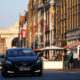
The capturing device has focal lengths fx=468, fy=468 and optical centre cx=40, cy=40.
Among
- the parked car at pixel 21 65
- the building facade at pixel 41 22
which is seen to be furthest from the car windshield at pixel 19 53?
the building facade at pixel 41 22

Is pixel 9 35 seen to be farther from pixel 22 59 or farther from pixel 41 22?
pixel 22 59

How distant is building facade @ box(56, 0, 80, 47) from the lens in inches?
2436

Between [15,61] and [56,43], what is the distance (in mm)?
51495

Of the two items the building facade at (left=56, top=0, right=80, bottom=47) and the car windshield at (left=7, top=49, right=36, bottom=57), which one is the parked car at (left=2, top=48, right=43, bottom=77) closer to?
the car windshield at (left=7, top=49, right=36, bottom=57)

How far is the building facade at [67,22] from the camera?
61.9 meters

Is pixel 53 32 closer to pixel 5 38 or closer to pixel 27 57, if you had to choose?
pixel 27 57

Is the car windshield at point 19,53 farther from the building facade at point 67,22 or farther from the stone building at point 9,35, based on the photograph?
the stone building at point 9,35

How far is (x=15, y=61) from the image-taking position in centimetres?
2391

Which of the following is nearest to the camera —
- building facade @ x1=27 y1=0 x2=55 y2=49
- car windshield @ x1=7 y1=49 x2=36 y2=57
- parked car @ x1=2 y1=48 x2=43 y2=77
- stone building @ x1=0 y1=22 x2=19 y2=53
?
parked car @ x1=2 y1=48 x2=43 y2=77

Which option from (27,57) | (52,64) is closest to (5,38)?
(52,64)

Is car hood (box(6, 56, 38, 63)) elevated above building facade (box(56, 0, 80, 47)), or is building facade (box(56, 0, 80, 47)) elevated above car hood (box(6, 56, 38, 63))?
building facade (box(56, 0, 80, 47))

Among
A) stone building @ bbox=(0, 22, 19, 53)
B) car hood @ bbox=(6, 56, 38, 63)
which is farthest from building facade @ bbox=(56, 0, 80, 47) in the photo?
stone building @ bbox=(0, 22, 19, 53)

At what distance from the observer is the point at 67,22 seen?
67.1 metres

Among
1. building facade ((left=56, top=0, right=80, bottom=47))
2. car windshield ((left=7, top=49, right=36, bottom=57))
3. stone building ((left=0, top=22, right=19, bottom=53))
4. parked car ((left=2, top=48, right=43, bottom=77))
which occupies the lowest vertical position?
parked car ((left=2, top=48, right=43, bottom=77))
